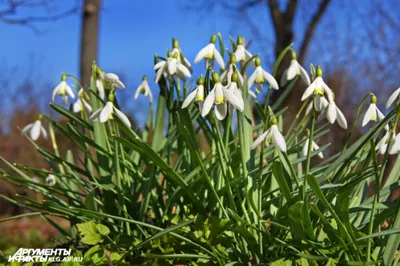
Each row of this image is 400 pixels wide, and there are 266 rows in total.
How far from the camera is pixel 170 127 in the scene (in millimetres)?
2100

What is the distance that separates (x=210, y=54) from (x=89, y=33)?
17.7ft

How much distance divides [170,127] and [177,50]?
1.01 ft

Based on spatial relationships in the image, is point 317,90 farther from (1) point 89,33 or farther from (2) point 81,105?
(1) point 89,33

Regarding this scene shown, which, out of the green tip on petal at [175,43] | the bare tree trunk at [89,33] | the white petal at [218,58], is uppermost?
the bare tree trunk at [89,33]

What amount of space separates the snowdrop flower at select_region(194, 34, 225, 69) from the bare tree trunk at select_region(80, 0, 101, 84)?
510cm

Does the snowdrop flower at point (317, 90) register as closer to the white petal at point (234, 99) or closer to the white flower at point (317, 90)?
the white flower at point (317, 90)

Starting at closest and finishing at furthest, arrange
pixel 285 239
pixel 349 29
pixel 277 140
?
pixel 277 140 → pixel 285 239 → pixel 349 29

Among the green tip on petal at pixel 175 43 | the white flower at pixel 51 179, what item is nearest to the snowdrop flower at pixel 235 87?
the green tip on petal at pixel 175 43

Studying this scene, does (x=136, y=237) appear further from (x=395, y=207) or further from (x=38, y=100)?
(x=38, y=100)

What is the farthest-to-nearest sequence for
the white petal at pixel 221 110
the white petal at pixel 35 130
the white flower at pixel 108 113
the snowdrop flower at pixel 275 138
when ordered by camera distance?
the white petal at pixel 35 130, the white flower at pixel 108 113, the white petal at pixel 221 110, the snowdrop flower at pixel 275 138

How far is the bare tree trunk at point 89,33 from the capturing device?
22.6ft

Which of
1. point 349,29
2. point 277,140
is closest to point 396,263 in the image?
point 277,140

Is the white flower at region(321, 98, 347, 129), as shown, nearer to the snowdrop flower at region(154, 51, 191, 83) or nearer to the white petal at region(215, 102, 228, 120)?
the white petal at region(215, 102, 228, 120)

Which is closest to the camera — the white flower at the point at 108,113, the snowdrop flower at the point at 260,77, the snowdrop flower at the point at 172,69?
the white flower at the point at 108,113
